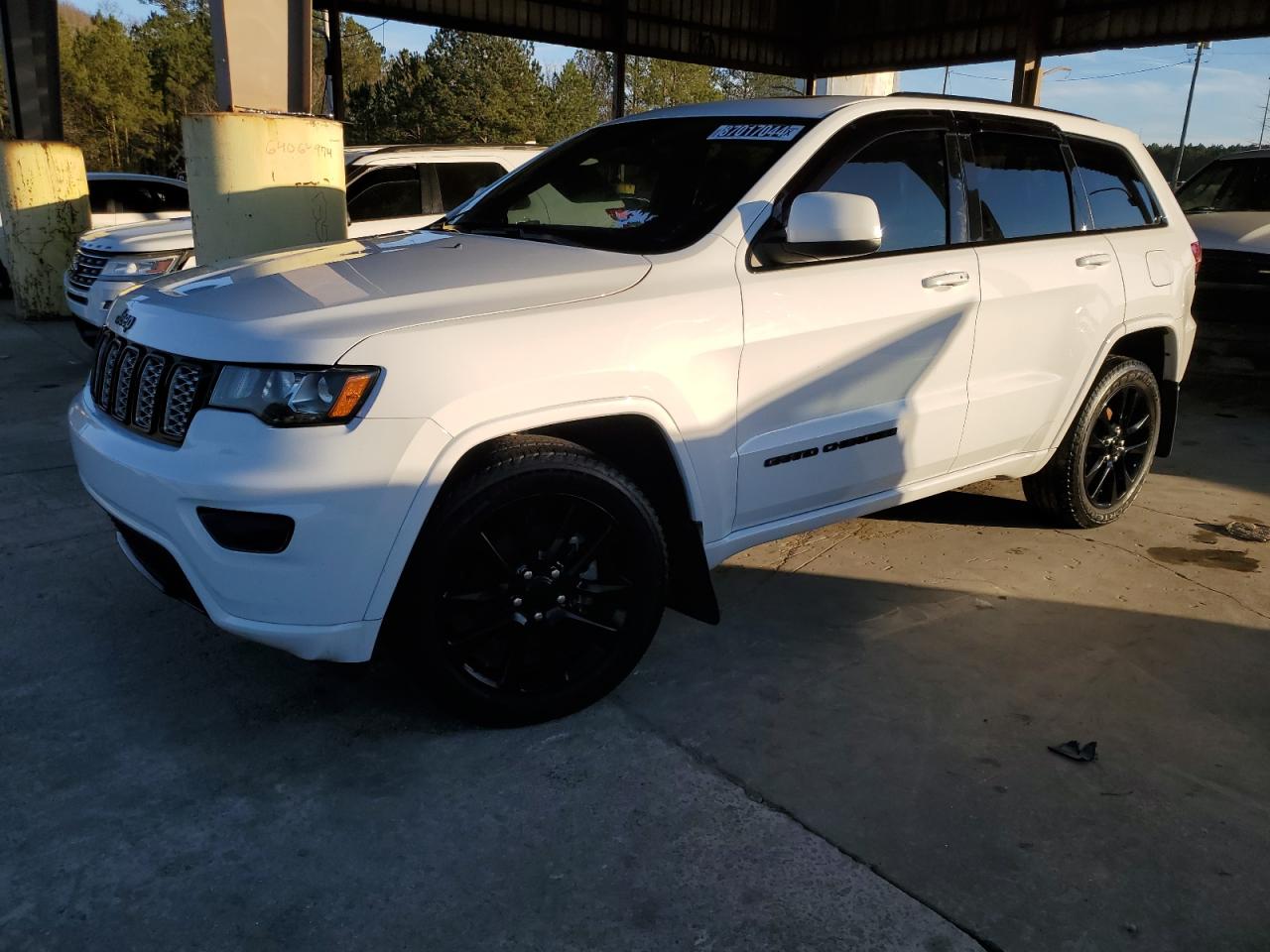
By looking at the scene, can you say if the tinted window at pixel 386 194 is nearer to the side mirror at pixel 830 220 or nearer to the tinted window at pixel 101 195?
the tinted window at pixel 101 195

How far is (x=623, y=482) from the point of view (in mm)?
2830

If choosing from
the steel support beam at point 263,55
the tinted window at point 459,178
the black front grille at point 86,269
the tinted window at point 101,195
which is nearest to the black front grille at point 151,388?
the steel support beam at point 263,55

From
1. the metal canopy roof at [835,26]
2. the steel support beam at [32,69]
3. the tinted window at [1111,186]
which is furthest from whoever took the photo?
the metal canopy roof at [835,26]

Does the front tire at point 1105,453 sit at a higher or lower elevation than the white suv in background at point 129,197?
lower

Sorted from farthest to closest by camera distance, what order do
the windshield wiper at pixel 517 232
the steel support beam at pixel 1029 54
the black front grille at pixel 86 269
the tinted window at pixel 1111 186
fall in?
the steel support beam at pixel 1029 54
the black front grille at pixel 86 269
the tinted window at pixel 1111 186
the windshield wiper at pixel 517 232

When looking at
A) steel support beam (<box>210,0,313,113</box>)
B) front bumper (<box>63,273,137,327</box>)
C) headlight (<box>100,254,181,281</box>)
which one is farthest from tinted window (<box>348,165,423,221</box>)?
steel support beam (<box>210,0,313,113</box>)

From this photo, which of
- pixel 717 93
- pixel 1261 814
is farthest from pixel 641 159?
pixel 717 93

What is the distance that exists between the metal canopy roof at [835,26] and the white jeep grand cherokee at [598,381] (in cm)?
1035

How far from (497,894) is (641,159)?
260 cm

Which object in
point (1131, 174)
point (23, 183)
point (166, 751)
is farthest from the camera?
point (23, 183)

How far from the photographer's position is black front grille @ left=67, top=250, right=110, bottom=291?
834 centimetres

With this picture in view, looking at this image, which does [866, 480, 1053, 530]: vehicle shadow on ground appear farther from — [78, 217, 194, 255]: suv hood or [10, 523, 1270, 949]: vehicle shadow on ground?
[78, 217, 194, 255]: suv hood

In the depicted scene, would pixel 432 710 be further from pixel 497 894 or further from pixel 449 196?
pixel 449 196

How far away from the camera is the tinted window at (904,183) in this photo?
134 inches
